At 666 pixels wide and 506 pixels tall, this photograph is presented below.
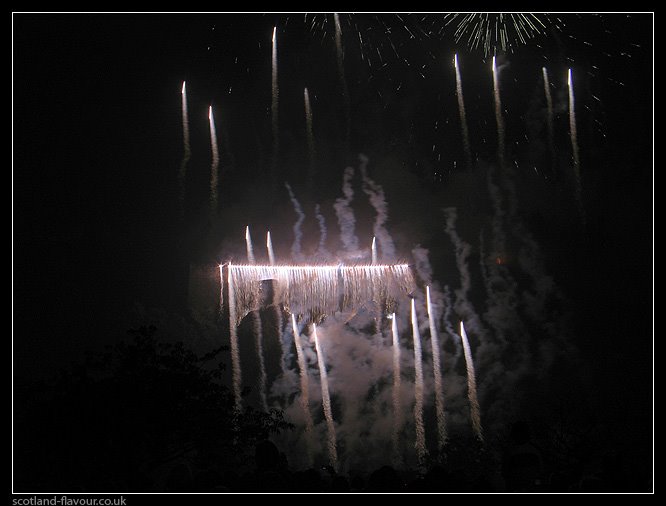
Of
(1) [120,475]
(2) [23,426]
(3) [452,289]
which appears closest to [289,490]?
(1) [120,475]

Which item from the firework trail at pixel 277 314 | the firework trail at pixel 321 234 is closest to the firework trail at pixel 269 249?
the firework trail at pixel 277 314

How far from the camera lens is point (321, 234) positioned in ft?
Answer: 73.3

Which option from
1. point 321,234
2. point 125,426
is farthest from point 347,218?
point 125,426

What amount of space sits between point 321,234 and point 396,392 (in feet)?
21.6

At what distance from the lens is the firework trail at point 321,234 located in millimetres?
22234

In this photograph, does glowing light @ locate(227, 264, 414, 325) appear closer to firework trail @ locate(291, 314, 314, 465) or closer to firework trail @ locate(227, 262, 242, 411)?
firework trail @ locate(227, 262, 242, 411)

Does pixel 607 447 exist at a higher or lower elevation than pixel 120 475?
lower

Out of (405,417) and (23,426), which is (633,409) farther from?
(23,426)

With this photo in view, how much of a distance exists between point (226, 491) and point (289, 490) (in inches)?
47.2

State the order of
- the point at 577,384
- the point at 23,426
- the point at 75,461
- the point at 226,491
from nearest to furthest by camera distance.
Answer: the point at 226,491 → the point at 75,461 → the point at 23,426 → the point at 577,384

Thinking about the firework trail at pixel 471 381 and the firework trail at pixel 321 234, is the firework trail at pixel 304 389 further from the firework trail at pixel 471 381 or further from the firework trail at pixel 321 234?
the firework trail at pixel 471 381

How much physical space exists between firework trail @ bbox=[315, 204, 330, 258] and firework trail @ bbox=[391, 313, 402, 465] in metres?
3.53

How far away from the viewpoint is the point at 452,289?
22891 millimetres

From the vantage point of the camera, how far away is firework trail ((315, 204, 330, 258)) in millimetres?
22234
